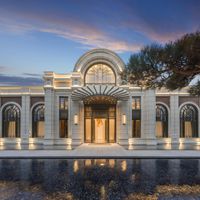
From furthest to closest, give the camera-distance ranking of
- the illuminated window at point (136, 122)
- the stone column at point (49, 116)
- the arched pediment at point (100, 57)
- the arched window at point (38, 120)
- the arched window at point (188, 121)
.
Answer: the arched window at point (38, 120) → the arched pediment at point (100, 57) → the arched window at point (188, 121) → the illuminated window at point (136, 122) → the stone column at point (49, 116)

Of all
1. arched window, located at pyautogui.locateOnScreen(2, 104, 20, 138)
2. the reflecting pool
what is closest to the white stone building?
arched window, located at pyautogui.locateOnScreen(2, 104, 20, 138)

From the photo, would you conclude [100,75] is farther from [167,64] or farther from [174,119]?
[167,64]

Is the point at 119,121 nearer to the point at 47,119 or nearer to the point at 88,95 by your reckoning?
the point at 88,95

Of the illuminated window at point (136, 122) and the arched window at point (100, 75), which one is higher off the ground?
the arched window at point (100, 75)

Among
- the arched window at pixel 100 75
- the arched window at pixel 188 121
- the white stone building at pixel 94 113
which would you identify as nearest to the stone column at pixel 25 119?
the white stone building at pixel 94 113

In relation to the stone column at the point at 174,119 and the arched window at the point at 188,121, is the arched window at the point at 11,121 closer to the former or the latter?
the stone column at the point at 174,119

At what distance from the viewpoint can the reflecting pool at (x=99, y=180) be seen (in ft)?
26.5

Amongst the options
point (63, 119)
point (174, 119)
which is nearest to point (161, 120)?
point (174, 119)

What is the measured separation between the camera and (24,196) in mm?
7902

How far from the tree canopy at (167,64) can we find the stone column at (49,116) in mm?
14079

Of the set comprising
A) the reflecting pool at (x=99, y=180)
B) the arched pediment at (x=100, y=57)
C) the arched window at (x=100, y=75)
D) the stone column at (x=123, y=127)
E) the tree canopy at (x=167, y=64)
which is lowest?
the reflecting pool at (x=99, y=180)

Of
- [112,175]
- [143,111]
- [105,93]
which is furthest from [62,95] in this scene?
[112,175]

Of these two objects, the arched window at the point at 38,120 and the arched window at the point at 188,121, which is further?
the arched window at the point at 38,120

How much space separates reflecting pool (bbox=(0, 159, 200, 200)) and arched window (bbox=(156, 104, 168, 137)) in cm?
970
